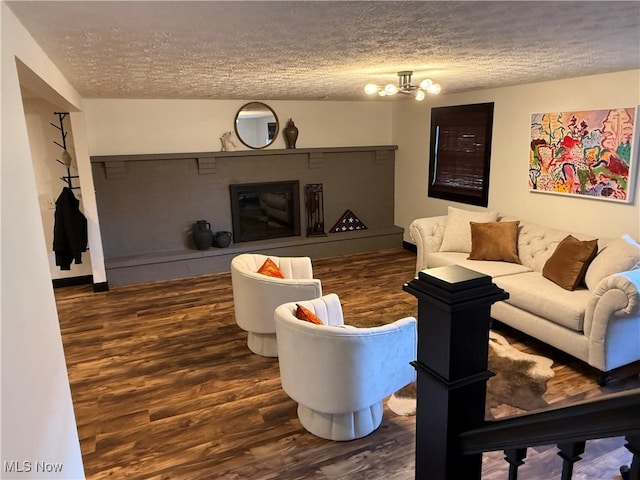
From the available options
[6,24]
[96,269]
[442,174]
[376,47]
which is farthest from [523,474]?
[96,269]

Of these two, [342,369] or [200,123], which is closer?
[342,369]

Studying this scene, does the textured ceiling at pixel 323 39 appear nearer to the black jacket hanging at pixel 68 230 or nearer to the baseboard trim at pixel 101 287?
the black jacket hanging at pixel 68 230

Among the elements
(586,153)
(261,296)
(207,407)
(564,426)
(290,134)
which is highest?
(290,134)

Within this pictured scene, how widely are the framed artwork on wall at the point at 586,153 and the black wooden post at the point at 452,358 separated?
3.53m

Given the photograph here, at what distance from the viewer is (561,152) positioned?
4246mm

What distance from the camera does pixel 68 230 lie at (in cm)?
469

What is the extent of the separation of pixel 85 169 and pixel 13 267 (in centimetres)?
407

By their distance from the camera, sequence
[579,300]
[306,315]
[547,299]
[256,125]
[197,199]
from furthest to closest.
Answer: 1. [256,125]
2. [197,199]
3. [547,299]
4. [579,300]
5. [306,315]

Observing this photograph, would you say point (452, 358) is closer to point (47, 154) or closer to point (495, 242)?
point (495, 242)

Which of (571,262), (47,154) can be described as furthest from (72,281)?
(571,262)

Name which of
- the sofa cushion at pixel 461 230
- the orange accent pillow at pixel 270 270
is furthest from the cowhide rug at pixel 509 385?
the orange accent pillow at pixel 270 270

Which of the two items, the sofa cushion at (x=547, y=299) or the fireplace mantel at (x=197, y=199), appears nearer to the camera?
the sofa cushion at (x=547, y=299)

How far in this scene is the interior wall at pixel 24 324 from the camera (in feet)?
3.89

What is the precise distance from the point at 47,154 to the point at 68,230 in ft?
3.35
